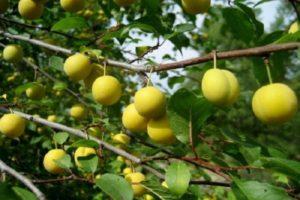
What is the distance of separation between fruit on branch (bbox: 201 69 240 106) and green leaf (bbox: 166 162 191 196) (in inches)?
9.1

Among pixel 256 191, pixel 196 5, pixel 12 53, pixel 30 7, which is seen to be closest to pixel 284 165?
pixel 256 191

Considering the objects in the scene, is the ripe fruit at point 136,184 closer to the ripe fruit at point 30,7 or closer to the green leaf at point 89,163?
the green leaf at point 89,163

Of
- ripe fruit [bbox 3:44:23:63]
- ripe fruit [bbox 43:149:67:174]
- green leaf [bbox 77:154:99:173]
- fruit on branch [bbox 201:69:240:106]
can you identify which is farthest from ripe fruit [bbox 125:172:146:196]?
ripe fruit [bbox 3:44:23:63]

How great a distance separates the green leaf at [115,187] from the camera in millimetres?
1191

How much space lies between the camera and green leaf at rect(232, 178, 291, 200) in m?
1.15

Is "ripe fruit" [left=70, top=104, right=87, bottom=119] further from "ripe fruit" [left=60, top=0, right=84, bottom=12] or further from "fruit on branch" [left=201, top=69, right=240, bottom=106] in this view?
"fruit on branch" [left=201, top=69, right=240, bottom=106]

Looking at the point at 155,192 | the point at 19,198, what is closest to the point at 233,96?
the point at 155,192

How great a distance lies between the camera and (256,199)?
3.82 ft

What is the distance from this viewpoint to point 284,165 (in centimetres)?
114

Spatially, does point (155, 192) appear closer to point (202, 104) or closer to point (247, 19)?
point (202, 104)

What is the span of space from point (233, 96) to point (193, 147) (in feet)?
0.75

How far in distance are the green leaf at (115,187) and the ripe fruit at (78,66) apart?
478 millimetres

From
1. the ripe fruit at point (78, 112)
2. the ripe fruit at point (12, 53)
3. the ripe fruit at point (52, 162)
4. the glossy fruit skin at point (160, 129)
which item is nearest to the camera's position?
the glossy fruit skin at point (160, 129)

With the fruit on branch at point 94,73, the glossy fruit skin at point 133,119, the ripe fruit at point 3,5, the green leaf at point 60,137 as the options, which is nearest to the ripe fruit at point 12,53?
the ripe fruit at point 3,5
